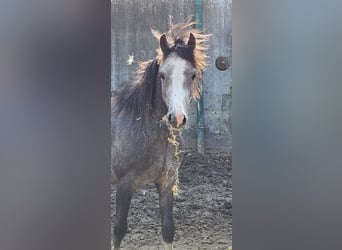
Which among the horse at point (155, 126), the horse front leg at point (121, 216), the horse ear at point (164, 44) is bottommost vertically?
the horse front leg at point (121, 216)

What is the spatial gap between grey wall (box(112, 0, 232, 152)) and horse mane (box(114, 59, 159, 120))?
0.20 ft

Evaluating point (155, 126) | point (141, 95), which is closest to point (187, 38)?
point (141, 95)

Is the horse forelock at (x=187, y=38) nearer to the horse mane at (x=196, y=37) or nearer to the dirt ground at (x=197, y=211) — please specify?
the horse mane at (x=196, y=37)

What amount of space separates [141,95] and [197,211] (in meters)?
0.85

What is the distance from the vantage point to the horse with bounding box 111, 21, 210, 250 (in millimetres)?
2918

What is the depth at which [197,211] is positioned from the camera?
294cm

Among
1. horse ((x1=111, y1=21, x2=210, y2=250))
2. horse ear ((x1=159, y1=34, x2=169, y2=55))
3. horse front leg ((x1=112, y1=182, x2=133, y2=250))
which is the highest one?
horse ear ((x1=159, y1=34, x2=169, y2=55))

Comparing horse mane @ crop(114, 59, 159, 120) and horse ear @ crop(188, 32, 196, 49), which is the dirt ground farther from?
horse ear @ crop(188, 32, 196, 49)

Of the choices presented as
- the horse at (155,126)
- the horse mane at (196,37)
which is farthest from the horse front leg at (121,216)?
the horse mane at (196,37)

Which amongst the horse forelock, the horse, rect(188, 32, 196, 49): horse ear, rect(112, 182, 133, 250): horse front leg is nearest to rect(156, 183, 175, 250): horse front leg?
the horse

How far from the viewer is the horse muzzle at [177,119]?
114 inches

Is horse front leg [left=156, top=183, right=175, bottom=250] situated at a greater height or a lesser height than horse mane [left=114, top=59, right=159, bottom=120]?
lesser
